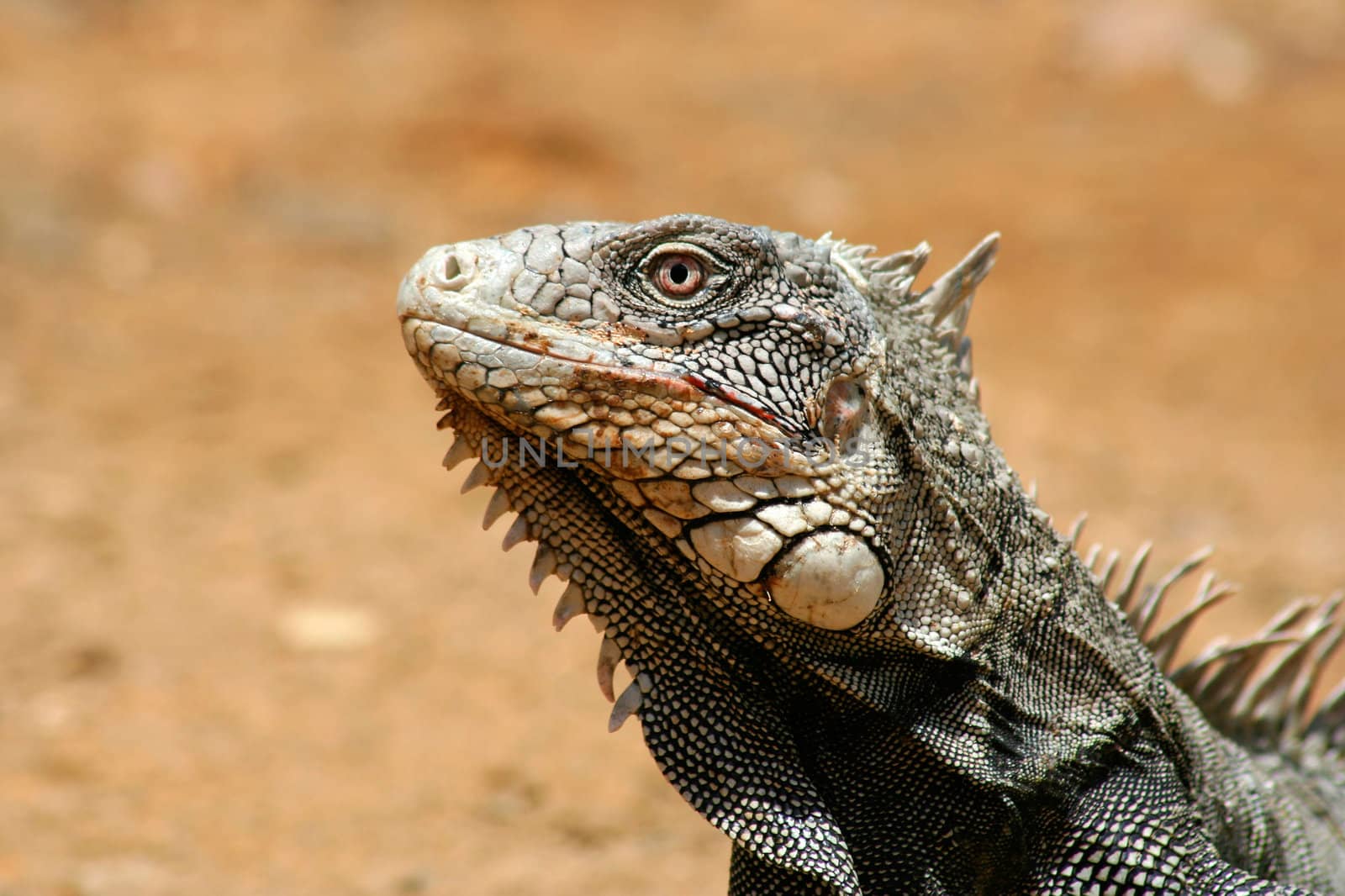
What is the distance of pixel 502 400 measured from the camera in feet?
8.95

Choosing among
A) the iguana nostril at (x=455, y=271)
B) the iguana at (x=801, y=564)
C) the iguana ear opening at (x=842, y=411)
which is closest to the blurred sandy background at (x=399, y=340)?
the iguana at (x=801, y=564)

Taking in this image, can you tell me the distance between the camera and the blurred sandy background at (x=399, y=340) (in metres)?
5.48

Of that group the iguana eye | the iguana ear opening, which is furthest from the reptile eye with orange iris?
the iguana ear opening

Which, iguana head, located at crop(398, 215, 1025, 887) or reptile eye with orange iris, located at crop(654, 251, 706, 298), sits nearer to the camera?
iguana head, located at crop(398, 215, 1025, 887)

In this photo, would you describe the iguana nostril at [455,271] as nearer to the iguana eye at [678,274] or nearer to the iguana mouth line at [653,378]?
the iguana mouth line at [653,378]

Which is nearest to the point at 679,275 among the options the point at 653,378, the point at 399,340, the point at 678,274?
the point at 678,274

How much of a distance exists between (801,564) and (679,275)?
2.26 feet

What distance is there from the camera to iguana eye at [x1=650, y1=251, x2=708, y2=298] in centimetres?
285

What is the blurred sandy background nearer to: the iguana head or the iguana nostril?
the iguana head

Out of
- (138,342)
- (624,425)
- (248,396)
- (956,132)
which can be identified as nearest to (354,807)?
(624,425)

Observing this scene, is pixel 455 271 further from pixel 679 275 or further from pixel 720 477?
pixel 720 477

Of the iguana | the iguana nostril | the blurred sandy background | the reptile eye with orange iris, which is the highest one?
the blurred sandy background

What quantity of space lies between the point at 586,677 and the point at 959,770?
149 inches

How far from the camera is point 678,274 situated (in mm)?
2861
